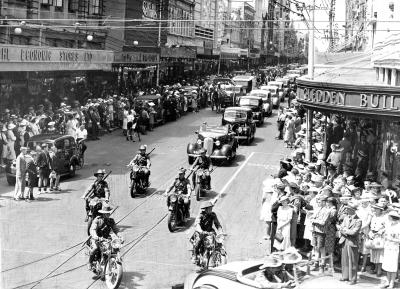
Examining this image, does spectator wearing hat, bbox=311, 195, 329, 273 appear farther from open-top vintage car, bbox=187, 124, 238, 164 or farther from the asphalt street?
open-top vintage car, bbox=187, 124, 238, 164

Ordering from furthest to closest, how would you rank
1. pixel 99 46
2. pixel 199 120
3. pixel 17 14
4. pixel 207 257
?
pixel 99 46
pixel 199 120
pixel 17 14
pixel 207 257

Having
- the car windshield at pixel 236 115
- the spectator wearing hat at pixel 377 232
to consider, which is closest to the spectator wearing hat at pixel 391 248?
the spectator wearing hat at pixel 377 232

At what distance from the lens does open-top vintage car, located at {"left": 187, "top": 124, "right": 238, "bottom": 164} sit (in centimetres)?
2525

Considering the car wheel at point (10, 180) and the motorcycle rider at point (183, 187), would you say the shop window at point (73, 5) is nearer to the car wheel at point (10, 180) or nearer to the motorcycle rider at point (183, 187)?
the car wheel at point (10, 180)

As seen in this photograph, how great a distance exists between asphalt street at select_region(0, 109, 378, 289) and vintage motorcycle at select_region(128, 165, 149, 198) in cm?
32

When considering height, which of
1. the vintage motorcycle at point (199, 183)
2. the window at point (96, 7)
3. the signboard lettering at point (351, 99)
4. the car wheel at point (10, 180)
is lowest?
the car wheel at point (10, 180)

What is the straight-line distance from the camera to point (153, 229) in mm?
15836

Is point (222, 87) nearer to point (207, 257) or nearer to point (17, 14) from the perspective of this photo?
point (17, 14)

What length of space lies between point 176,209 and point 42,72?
66.3 ft

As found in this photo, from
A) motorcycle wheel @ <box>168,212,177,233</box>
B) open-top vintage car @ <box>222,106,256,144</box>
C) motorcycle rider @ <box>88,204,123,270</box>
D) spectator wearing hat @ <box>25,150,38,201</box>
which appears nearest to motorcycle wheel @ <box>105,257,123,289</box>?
motorcycle rider @ <box>88,204,123,270</box>

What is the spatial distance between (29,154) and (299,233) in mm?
9166

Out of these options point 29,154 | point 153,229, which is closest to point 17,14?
point 29,154

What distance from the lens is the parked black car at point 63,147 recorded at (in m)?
20.8

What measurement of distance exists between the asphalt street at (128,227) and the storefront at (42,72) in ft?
16.9
